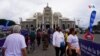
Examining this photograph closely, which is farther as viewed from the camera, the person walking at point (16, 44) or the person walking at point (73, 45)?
the person walking at point (73, 45)

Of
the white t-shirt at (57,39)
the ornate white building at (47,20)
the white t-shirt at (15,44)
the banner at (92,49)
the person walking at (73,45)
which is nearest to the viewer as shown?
the white t-shirt at (15,44)

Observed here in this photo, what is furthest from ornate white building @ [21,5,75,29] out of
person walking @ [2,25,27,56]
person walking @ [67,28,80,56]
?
person walking @ [2,25,27,56]

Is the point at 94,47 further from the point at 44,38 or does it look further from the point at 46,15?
the point at 46,15

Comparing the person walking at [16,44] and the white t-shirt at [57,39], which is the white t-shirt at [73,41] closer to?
the white t-shirt at [57,39]

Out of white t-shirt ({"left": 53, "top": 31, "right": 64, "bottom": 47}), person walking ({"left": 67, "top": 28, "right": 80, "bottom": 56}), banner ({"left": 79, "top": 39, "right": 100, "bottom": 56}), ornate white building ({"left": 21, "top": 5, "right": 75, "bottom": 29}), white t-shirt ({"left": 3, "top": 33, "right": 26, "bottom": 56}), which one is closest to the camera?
white t-shirt ({"left": 3, "top": 33, "right": 26, "bottom": 56})

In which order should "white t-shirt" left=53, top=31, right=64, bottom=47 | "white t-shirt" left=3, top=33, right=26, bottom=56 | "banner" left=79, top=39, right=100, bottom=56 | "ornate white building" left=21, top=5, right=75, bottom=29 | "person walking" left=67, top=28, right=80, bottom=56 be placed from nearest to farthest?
"white t-shirt" left=3, top=33, right=26, bottom=56, "banner" left=79, top=39, right=100, bottom=56, "person walking" left=67, top=28, right=80, bottom=56, "white t-shirt" left=53, top=31, right=64, bottom=47, "ornate white building" left=21, top=5, right=75, bottom=29

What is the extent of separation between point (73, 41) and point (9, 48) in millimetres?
5236

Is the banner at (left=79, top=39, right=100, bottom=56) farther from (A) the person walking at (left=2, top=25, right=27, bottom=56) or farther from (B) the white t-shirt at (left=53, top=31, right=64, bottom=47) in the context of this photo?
(A) the person walking at (left=2, top=25, right=27, bottom=56)

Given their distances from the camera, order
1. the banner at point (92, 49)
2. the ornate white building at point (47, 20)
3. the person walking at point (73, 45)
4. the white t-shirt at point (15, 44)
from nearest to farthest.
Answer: the white t-shirt at point (15, 44), the banner at point (92, 49), the person walking at point (73, 45), the ornate white building at point (47, 20)

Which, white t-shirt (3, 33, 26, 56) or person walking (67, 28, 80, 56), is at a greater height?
white t-shirt (3, 33, 26, 56)

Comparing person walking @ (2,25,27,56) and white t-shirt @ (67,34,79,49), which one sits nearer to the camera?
person walking @ (2,25,27,56)

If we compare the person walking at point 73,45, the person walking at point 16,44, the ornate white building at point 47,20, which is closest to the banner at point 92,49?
the person walking at point 73,45

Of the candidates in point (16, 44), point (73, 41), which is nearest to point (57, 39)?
point (73, 41)

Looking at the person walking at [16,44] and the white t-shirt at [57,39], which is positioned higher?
the person walking at [16,44]
